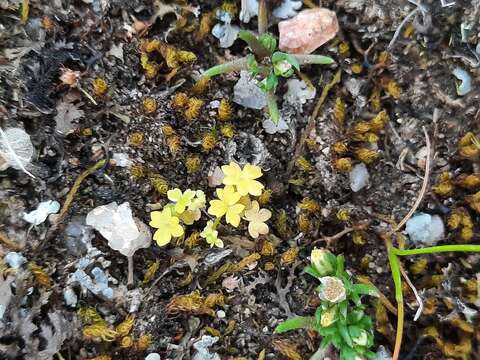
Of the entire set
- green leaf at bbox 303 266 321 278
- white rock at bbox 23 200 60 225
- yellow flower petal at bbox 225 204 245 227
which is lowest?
green leaf at bbox 303 266 321 278

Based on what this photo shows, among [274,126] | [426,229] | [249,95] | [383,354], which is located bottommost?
[383,354]

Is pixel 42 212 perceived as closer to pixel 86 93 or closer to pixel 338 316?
pixel 86 93

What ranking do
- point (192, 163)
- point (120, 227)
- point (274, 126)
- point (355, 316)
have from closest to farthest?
point (355, 316)
point (120, 227)
point (192, 163)
point (274, 126)

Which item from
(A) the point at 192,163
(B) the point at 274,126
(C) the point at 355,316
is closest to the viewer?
(C) the point at 355,316

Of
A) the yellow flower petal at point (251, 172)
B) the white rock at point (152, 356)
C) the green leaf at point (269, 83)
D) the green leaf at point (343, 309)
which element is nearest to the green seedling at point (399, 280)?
the green leaf at point (343, 309)

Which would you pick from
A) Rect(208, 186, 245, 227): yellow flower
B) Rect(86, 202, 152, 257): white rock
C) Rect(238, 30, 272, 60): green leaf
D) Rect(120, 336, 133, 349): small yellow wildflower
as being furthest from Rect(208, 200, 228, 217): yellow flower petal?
Rect(238, 30, 272, 60): green leaf

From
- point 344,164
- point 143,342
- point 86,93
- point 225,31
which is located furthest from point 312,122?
point 143,342

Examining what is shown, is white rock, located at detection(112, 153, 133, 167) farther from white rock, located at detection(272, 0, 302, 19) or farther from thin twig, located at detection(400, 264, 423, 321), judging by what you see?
thin twig, located at detection(400, 264, 423, 321)
